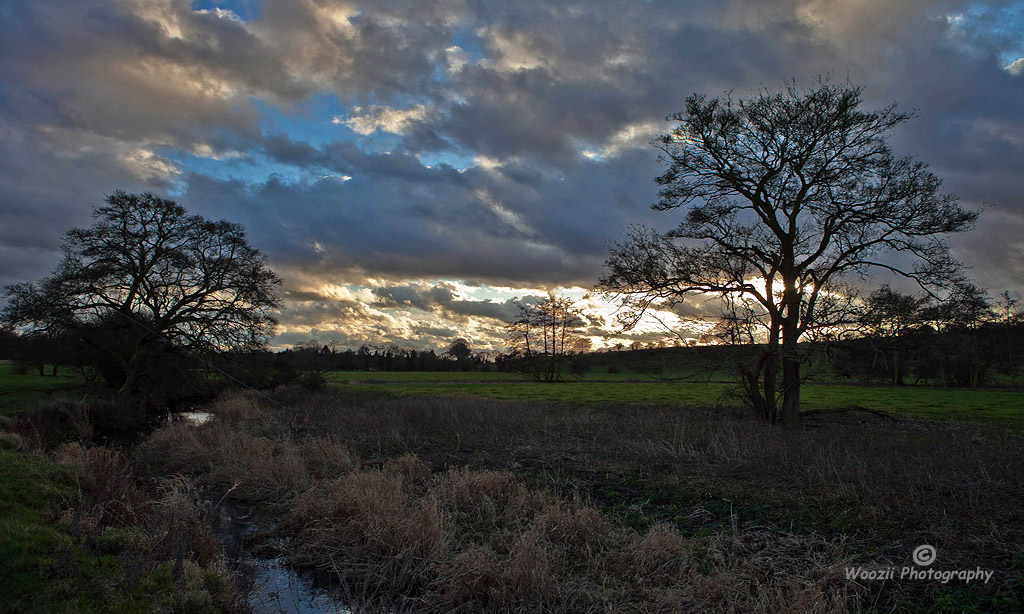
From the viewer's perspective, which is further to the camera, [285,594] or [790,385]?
[790,385]

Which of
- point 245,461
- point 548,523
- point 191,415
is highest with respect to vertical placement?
point 548,523

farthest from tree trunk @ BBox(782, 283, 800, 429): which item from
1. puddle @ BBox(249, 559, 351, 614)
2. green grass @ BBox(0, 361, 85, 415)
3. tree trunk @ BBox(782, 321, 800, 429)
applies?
green grass @ BBox(0, 361, 85, 415)

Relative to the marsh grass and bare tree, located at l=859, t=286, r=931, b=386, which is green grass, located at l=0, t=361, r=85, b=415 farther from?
bare tree, located at l=859, t=286, r=931, b=386

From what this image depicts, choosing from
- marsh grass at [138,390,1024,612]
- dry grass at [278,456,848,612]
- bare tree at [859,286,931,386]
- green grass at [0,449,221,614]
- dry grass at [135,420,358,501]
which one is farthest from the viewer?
bare tree at [859,286,931,386]

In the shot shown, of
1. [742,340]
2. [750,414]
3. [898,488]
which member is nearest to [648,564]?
[898,488]

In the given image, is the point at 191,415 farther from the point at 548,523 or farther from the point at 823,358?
the point at 823,358

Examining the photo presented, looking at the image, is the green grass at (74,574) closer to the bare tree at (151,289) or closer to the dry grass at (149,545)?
the dry grass at (149,545)

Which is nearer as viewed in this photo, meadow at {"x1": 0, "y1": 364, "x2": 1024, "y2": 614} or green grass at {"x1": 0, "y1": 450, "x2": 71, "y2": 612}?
green grass at {"x1": 0, "y1": 450, "x2": 71, "y2": 612}

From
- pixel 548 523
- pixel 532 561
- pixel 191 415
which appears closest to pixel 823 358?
pixel 548 523

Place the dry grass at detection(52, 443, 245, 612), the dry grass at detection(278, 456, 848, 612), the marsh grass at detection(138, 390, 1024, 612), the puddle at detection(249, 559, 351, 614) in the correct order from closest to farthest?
1. the dry grass at detection(278, 456, 848, 612)
2. the marsh grass at detection(138, 390, 1024, 612)
3. the dry grass at detection(52, 443, 245, 612)
4. the puddle at detection(249, 559, 351, 614)

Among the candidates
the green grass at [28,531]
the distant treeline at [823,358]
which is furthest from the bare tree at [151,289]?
the green grass at [28,531]

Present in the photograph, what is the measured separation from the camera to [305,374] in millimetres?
41312

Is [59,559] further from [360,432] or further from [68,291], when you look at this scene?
[68,291]

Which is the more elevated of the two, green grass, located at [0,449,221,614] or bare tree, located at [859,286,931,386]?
bare tree, located at [859,286,931,386]
